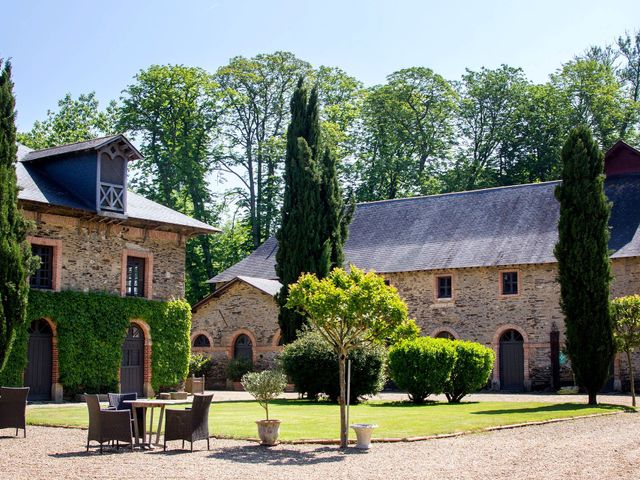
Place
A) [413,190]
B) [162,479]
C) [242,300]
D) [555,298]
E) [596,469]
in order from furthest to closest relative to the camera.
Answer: [413,190], [242,300], [555,298], [596,469], [162,479]

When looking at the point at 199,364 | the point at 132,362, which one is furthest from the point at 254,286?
the point at 132,362

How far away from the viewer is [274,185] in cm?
4597

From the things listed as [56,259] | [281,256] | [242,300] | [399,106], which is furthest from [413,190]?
[56,259]

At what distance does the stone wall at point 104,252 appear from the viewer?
2381 cm

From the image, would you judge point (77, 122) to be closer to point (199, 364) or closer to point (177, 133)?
point (177, 133)

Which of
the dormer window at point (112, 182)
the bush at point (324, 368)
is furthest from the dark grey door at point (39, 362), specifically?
the bush at point (324, 368)

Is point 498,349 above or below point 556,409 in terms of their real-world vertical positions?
above

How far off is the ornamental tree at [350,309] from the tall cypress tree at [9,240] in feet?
22.3

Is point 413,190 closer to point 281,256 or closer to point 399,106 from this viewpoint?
point 399,106

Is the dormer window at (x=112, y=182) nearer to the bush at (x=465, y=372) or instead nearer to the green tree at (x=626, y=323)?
the bush at (x=465, y=372)

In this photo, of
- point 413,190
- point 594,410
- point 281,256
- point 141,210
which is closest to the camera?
point 594,410

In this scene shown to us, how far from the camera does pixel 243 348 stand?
3366 cm

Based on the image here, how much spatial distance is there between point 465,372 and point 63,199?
39.6ft

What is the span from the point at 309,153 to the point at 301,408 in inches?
414
